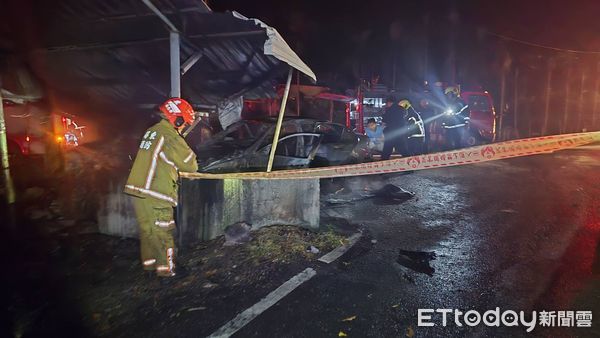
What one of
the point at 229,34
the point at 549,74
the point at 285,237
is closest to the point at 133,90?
the point at 229,34

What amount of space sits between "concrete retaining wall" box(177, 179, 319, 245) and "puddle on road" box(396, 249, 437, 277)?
1305 millimetres

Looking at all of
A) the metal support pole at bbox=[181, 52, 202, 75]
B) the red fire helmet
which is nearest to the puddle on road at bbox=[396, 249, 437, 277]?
the red fire helmet

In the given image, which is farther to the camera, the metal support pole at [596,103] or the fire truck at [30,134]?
the metal support pole at [596,103]

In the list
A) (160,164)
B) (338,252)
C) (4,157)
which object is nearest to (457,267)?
(338,252)

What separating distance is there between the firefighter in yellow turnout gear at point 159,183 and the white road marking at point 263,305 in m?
1.13

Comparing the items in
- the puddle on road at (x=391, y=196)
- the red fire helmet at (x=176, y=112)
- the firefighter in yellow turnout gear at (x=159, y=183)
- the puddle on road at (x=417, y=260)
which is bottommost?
the puddle on road at (x=417, y=260)

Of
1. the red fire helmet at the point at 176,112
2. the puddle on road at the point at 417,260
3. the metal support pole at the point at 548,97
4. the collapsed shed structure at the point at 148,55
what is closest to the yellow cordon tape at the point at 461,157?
the collapsed shed structure at the point at 148,55

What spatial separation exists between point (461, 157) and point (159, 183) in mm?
3330

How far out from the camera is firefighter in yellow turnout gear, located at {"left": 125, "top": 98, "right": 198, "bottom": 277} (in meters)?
3.56

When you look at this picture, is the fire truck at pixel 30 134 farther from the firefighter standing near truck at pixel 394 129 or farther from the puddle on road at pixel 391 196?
the firefighter standing near truck at pixel 394 129

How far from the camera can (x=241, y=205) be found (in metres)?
4.93

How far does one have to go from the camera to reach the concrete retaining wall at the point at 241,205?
175 inches

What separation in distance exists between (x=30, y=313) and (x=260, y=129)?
4184mm

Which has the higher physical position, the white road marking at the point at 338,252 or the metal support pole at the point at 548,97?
the metal support pole at the point at 548,97
